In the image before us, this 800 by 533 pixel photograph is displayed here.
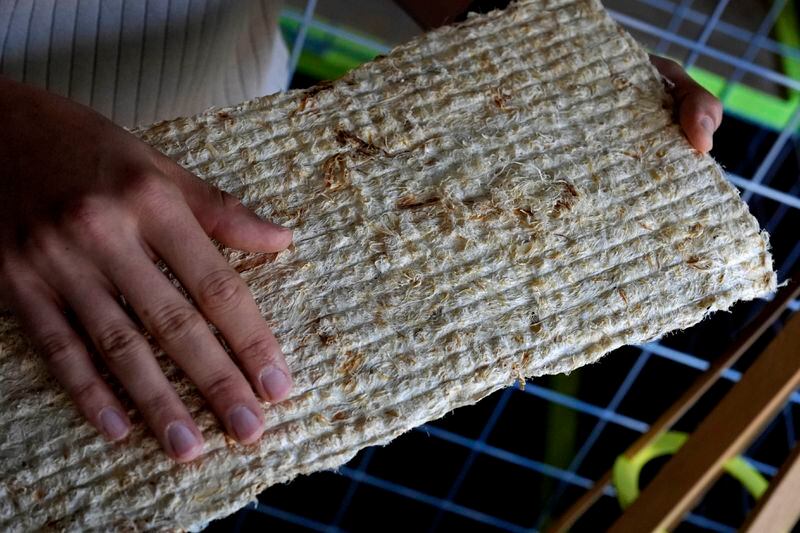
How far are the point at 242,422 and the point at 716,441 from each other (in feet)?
0.94

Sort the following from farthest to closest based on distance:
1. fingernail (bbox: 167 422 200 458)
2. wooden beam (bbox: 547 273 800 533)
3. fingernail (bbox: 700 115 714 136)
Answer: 1. wooden beam (bbox: 547 273 800 533)
2. fingernail (bbox: 700 115 714 136)
3. fingernail (bbox: 167 422 200 458)

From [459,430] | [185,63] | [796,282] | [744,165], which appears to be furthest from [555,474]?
[185,63]

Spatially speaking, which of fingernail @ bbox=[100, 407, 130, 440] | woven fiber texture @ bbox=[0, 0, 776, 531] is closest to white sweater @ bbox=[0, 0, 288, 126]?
woven fiber texture @ bbox=[0, 0, 776, 531]

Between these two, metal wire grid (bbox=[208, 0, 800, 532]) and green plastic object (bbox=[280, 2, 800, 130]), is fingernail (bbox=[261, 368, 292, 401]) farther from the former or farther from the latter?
green plastic object (bbox=[280, 2, 800, 130])

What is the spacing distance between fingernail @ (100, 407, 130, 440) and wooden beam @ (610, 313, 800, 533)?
0.28 meters

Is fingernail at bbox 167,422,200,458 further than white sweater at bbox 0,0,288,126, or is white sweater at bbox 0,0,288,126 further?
white sweater at bbox 0,0,288,126

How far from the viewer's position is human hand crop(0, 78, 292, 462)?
1.21 ft

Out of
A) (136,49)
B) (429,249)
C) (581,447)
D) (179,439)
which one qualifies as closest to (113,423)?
(179,439)

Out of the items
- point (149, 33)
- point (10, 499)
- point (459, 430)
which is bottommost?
point (459, 430)

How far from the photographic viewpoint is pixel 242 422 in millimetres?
Answer: 365

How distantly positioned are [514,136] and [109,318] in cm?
24

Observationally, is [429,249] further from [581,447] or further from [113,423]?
[581,447]

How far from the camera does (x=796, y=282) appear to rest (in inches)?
27.3

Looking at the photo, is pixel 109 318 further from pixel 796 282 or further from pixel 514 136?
pixel 796 282
